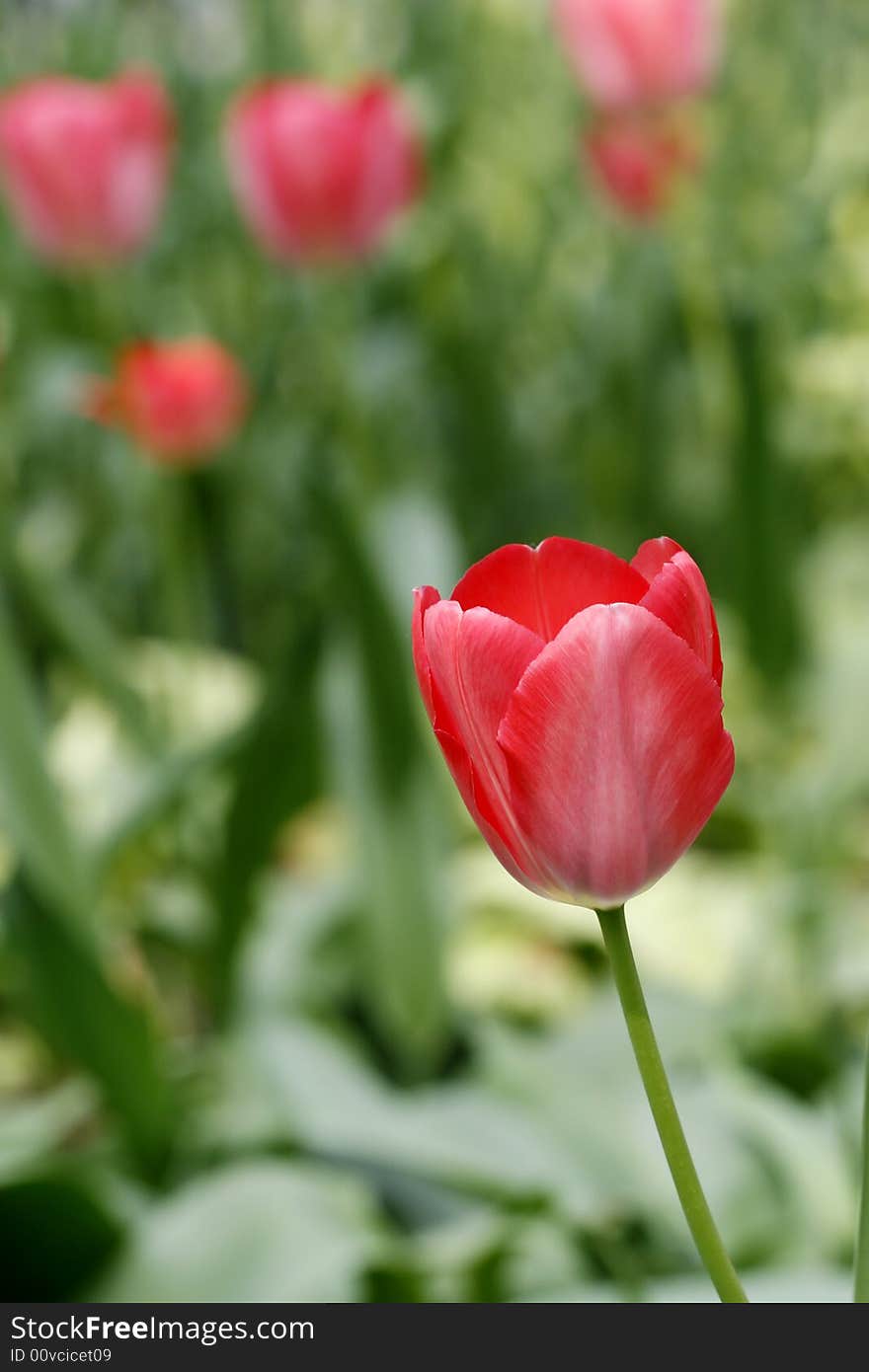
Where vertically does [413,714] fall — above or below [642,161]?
below

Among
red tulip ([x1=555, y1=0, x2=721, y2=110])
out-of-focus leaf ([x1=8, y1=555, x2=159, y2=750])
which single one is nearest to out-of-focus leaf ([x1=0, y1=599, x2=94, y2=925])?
out-of-focus leaf ([x1=8, y1=555, x2=159, y2=750])

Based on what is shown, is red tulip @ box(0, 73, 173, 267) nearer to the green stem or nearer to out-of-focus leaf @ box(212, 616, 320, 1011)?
out-of-focus leaf @ box(212, 616, 320, 1011)

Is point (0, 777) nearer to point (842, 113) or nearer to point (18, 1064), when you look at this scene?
point (18, 1064)

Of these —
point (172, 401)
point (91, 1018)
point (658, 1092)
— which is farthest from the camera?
point (172, 401)

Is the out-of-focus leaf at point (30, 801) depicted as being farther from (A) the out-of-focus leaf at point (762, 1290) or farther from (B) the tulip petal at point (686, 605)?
(B) the tulip petal at point (686, 605)

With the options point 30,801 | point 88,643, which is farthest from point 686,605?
point 88,643

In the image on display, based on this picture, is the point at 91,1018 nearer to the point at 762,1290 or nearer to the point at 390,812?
the point at 390,812
